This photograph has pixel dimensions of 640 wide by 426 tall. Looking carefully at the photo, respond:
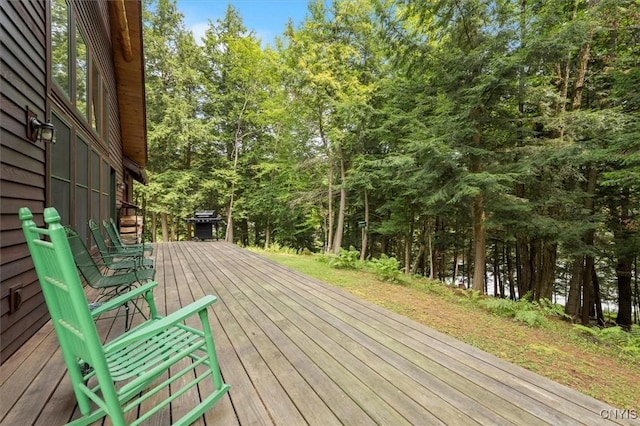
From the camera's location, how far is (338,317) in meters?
2.83

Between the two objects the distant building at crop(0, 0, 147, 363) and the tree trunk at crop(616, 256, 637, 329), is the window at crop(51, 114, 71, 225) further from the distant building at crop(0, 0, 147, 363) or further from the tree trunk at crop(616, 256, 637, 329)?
the tree trunk at crop(616, 256, 637, 329)

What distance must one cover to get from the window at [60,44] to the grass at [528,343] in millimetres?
4308

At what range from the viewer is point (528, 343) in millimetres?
2662

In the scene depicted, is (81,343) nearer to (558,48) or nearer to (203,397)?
(203,397)

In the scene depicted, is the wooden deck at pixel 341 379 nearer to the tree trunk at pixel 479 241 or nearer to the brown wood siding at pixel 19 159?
the brown wood siding at pixel 19 159

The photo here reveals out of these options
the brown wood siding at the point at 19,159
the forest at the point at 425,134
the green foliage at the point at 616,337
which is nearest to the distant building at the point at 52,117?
the brown wood siding at the point at 19,159

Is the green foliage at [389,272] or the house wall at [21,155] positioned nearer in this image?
the house wall at [21,155]

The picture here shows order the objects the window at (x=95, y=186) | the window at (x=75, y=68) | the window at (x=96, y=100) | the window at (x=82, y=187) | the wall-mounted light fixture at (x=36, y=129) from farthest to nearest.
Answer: the window at (x=96, y=100), the window at (x=95, y=186), the window at (x=82, y=187), the window at (x=75, y=68), the wall-mounted light fixture at (x=36, y=129)

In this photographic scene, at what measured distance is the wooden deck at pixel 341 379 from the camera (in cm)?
144

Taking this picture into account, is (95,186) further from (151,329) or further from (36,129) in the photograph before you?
(151,329)

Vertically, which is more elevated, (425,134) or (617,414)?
(425,134)

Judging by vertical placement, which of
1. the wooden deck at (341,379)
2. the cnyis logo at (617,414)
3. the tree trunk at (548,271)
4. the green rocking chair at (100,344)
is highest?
the green rocking chair at (100,344)

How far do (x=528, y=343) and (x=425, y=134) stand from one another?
187 inches

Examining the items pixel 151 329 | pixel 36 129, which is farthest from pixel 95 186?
pixel 151 329
